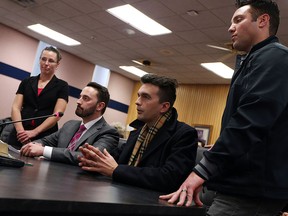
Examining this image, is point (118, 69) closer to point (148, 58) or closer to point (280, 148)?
point (148, 58)

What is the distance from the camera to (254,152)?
3.96 feet

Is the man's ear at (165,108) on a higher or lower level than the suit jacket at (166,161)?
higher

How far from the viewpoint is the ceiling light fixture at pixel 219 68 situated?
798 centimetres

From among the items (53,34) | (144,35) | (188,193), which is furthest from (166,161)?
(53,34)

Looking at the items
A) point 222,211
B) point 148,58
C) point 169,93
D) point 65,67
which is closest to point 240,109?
point 222,211

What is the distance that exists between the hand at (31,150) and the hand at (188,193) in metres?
1.03

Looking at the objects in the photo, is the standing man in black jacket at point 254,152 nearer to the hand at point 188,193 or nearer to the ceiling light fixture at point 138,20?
the hand at point 188,193

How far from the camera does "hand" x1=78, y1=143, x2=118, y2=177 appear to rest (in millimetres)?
1434

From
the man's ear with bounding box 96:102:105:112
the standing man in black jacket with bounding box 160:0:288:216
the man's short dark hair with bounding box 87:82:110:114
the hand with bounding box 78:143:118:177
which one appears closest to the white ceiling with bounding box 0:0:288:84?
the man's short dark hair with bounding box 87:82:110:114

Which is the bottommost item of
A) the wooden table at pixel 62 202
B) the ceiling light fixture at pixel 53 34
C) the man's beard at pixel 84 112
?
the wooden table at pixel 62 202

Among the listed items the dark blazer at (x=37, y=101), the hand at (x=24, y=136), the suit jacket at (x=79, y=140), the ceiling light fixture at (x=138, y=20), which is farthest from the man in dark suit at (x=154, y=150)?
the ceiling light fixture at (x=138, y=20)

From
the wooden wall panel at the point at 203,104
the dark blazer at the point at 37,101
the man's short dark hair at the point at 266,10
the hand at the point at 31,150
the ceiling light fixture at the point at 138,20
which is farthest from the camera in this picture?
the wooden wall panel at the point at 203,104

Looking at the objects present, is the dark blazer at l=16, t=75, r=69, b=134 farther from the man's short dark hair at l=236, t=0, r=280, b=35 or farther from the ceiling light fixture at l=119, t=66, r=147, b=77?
the ceiling light fixture at l=119, t=66, r=147, b=77

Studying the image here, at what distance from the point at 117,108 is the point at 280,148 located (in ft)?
34.1
